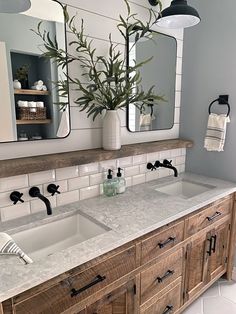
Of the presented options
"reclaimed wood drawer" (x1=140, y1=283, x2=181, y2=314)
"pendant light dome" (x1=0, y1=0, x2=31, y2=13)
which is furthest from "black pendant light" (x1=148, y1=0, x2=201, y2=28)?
"reclaimed wood drawer" (x1=140, y1=283, x2=181, y2=314)

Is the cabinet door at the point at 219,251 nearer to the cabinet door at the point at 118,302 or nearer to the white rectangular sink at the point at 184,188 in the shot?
the white rectangular sink at the point at 184,188

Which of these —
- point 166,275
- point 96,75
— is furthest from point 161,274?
point 96,75

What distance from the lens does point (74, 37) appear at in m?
1.42

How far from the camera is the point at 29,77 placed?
1.28 meters

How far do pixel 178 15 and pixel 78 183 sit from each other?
3.78ft

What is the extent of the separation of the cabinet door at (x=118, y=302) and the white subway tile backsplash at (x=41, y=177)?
26.6 inches

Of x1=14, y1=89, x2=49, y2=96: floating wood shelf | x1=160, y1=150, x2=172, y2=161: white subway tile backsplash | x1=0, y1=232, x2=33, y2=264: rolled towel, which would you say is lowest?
x1=0, y1=232, x2=33, y2=264: rolled towel

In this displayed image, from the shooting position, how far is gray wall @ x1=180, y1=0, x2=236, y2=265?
1822mm

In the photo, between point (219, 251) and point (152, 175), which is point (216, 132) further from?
point (219, 251)

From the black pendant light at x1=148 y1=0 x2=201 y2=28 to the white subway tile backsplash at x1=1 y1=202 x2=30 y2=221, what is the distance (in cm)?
135

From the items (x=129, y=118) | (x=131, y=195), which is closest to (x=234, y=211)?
(x=131, y=195)

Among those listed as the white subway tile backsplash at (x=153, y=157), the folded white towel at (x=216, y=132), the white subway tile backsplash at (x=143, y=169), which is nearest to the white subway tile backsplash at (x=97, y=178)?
the white subway tile backsplash at (x=143, y=169)

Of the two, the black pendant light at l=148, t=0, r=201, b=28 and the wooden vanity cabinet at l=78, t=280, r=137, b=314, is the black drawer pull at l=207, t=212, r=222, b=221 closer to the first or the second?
the wooden vanity cabinet at l=78, t=280, r=137, b=314

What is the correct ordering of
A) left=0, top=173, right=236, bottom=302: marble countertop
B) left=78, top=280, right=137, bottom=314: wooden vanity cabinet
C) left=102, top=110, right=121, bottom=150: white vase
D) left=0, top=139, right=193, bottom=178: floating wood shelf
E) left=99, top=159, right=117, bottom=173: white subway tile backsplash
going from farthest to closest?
left=99, top=159, right=117, bottom=173: white subway tile backsplash, left=102, top=110, right=121, bottom=150: white vase, left=0, top=139, right=193, bottom=178: floating wood shelf, left=78, top=280, right=137, bottom=314: wooden vanity cabinet, left=0, top=173, right=236, bottom=302: marble countertop
